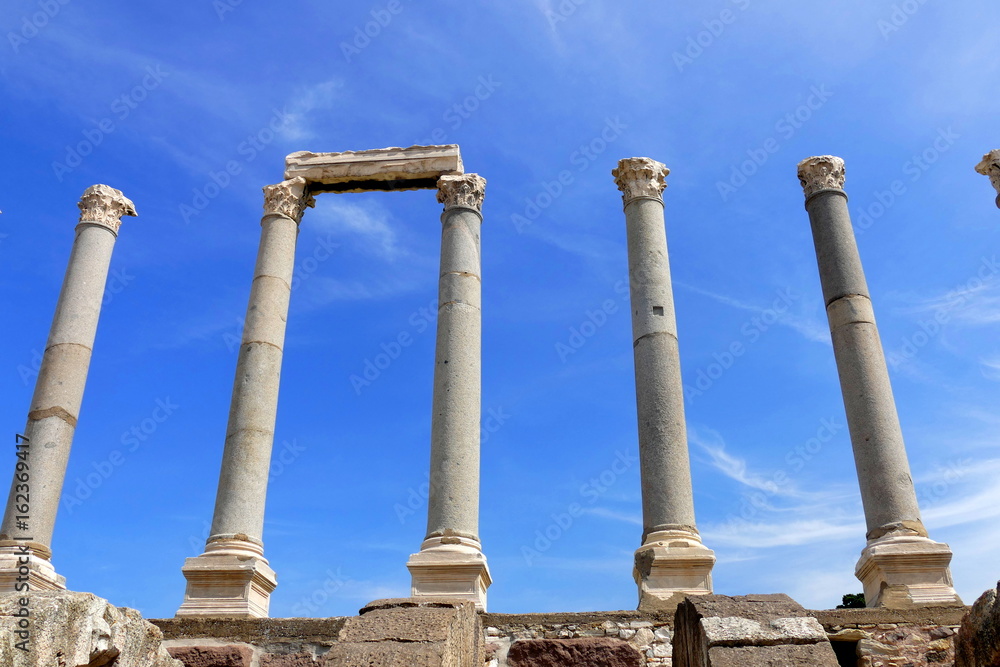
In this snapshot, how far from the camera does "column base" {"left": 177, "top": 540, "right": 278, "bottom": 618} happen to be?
1639cm

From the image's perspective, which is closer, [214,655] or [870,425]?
[214,655]

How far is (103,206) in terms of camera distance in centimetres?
2242

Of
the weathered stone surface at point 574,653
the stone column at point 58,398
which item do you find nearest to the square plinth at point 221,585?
the stone column at point 58,398

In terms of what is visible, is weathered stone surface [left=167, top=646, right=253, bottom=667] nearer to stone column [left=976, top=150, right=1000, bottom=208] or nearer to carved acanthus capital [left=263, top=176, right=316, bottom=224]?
carved acanthus capital [left=263, top=176, right=316, bottom=224]

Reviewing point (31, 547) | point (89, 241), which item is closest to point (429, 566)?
point (31, 547)

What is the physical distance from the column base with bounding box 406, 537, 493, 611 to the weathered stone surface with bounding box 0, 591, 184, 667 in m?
8.86

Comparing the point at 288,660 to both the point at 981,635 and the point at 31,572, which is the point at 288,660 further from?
the point at 981,635

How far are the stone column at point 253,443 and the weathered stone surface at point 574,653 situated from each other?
5949mm

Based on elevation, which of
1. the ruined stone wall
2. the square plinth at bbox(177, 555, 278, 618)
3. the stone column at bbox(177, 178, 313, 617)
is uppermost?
the stone column at bbox(177, 178, 313, 617)

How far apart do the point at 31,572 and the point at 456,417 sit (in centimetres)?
866

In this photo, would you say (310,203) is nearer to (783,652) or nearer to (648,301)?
(648,301)

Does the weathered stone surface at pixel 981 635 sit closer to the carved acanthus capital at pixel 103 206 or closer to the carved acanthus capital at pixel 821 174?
the carved acanthus capital at pixel 821 174

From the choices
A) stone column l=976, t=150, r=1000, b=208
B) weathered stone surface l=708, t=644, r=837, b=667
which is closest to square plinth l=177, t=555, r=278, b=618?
weathered stone surface l=708, t=644, r=837, b=667

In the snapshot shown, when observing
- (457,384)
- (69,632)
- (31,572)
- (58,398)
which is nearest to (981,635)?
(69,632)
